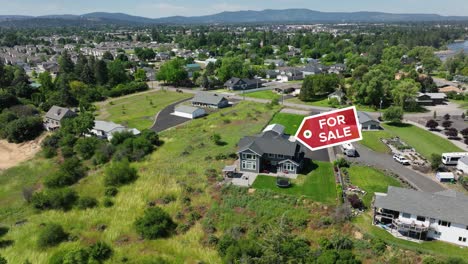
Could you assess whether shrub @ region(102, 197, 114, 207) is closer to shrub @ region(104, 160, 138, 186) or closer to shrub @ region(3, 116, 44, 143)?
shrub @ region(104, 160, 138, 186)

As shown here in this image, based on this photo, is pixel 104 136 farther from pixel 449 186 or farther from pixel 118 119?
pixel 449 186

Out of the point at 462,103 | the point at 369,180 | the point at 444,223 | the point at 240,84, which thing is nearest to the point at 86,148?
the point at 369,180

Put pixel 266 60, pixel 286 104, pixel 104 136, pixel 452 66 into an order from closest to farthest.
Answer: pixel 104 136
pixel 286 104
pixel 452 66
pixel 266 60

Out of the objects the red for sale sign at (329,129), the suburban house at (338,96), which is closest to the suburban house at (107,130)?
the suburban house at (338,96)

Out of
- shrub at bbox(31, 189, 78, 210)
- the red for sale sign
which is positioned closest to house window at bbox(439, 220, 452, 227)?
the red for sale sign

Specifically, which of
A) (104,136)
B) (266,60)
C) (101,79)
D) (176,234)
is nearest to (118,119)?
(104,136)

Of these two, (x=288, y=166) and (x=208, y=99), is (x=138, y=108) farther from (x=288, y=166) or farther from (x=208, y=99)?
(x=288, y=166)
